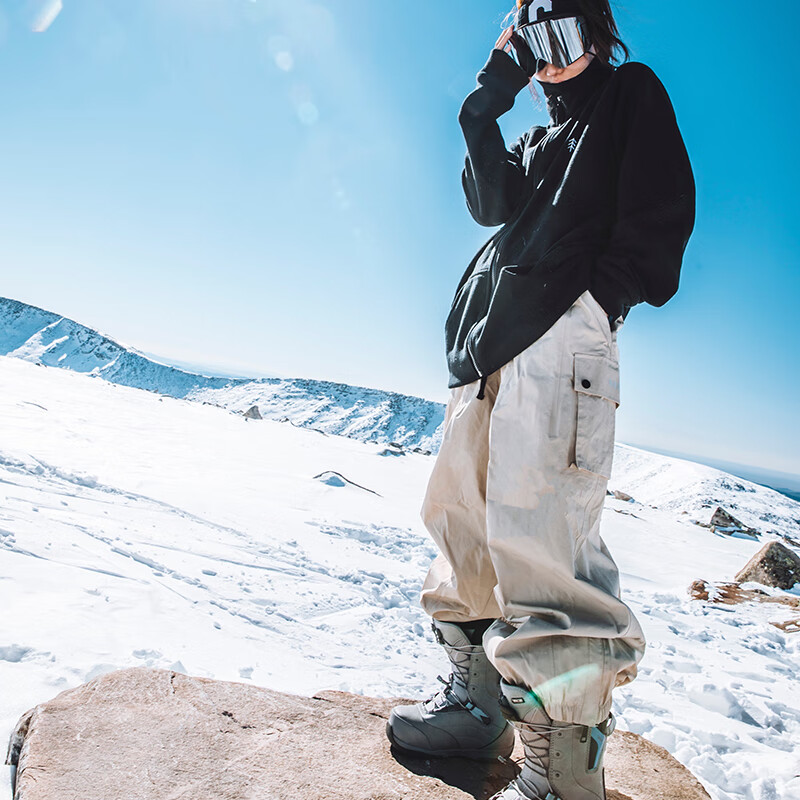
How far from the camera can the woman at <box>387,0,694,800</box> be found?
1.08 metres

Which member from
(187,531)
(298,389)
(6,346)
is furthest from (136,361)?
(187,531)

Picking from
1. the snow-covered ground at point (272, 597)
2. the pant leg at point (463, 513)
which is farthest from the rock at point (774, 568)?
the pant leg at point (463, 513)

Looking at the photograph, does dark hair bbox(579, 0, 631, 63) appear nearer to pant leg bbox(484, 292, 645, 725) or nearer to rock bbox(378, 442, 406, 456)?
pant leg bbox(484, 292, 645, 725)

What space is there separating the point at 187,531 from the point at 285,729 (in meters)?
2.40

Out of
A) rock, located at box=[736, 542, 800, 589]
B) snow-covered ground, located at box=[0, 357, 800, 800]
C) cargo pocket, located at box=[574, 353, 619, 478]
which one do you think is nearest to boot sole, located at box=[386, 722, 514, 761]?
snow-covered ground, located at box=[0, 357, 800, 800]

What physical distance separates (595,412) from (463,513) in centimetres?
51

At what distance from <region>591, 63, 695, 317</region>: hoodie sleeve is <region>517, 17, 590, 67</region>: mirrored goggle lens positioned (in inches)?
12.7

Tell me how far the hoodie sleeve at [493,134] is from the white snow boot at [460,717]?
132 centimetres

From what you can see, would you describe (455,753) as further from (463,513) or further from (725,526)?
(725,526)

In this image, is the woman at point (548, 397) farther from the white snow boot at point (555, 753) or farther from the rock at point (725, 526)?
the rock at point (725, 526)

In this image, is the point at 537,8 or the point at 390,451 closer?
the point at 537,8

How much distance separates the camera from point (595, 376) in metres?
Result: 1.17

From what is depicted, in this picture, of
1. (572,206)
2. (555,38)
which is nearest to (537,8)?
(555,38)

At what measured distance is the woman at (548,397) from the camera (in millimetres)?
1083
